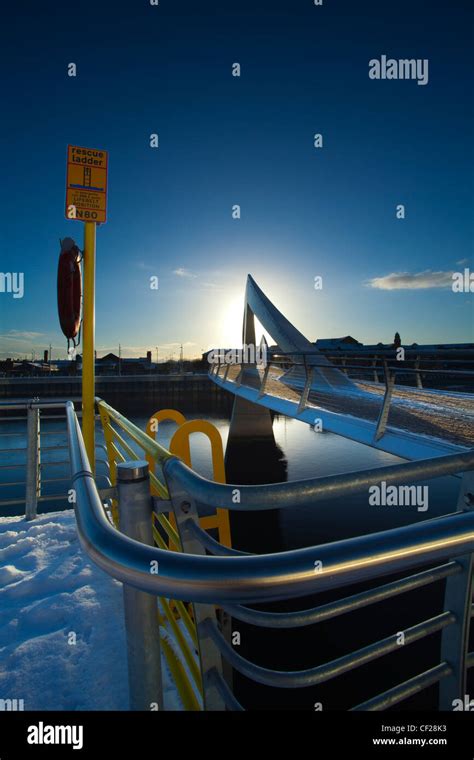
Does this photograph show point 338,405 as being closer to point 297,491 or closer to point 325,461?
point 297,491

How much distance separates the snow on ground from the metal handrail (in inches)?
58.3

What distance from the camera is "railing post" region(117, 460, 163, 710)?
880 mm

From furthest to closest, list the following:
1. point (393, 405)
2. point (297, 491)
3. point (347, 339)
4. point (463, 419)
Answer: point (347, 339), point (393, 405), point (463, 419), point (297, 491)

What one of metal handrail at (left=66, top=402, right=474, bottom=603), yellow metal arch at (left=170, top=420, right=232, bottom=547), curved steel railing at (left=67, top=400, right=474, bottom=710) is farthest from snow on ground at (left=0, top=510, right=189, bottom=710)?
metal handrail at (left=66, top=402, right=474, bottom=603)

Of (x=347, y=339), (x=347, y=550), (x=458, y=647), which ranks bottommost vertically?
(x=458, y=647)

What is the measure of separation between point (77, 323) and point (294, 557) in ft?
12.2

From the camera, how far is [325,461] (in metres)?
17.2

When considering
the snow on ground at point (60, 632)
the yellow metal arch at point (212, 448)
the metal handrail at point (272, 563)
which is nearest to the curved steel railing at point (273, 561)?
the metal handrail at point (272, 563)

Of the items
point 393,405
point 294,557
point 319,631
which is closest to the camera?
point 294,557

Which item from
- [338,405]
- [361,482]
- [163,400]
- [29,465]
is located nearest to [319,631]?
[338,405]

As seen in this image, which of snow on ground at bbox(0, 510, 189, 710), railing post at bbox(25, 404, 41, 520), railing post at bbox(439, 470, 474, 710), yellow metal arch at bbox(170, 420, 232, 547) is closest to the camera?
railing post at bbox(439, 470, 474, 710)

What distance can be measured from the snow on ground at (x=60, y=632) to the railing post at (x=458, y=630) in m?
1.09

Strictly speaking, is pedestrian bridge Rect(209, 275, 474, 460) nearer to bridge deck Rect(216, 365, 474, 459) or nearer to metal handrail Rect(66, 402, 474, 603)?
bridge deck Rect(216, 365, 474, 459)

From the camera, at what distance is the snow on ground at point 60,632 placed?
1.77m
